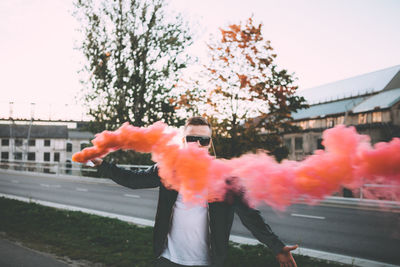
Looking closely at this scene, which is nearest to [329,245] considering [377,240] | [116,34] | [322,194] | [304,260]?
[377,240]

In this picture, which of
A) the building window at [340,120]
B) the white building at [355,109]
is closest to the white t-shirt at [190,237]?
the white building at [355,109]

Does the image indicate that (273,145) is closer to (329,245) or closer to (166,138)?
(329,245)

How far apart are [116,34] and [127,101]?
488 cm

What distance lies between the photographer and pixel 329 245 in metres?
7.81

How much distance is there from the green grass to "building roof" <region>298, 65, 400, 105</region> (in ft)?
160

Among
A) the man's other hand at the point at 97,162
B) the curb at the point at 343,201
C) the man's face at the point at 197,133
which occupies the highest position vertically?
the man's face at the point at 197,133

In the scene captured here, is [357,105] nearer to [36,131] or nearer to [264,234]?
[264,234]

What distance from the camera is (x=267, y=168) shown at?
6.82ft

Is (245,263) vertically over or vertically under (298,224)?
over

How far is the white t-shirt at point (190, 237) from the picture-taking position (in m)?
2.41

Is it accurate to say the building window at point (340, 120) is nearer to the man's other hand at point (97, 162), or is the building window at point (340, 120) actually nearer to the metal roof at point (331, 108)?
the metal roof at point (331, 108)

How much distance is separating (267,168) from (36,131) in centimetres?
9191

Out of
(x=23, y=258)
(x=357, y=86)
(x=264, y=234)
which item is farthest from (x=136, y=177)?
(x=357, y=86)

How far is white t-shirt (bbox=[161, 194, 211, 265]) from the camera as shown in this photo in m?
2.41
